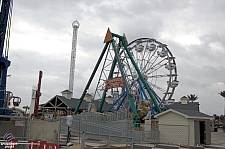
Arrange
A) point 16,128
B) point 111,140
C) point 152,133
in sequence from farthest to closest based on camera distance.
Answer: point 152,133 → point 111,140 → point 16,128

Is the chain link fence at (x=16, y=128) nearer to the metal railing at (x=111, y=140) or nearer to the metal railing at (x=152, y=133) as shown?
the metal railing at (x=111, y=140)

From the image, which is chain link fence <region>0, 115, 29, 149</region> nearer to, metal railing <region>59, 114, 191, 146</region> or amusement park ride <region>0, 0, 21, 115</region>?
amusement park ride <region>0, 0, 21, 115</region>

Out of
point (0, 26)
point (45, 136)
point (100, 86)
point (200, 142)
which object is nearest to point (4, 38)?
point (0, 26)

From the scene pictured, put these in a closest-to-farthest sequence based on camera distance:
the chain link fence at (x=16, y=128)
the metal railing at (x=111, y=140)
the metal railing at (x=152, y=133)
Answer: the metal railing at (x=111, y=140)
the chain link fence at (x=16, y=128)
the metal railing at (x=152, y=133)

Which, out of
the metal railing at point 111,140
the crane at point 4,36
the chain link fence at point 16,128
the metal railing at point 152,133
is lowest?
the metal railing at point 152,133

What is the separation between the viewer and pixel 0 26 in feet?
47.3

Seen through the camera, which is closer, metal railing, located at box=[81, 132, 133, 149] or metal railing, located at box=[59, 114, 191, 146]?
metal railing, located at box=[81, 132, 133, 149]

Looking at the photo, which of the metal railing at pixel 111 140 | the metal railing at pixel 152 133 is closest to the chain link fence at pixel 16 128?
the metal railing at pixel 111 140

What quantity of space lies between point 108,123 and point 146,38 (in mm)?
16019

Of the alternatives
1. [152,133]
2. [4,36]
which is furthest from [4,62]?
[152,133]

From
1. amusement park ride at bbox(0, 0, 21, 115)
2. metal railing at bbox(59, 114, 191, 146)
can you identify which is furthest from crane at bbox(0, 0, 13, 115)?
metal railing at bbox(59, 114, 191, 146)

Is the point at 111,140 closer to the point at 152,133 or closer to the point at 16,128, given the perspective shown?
the point at 16,128

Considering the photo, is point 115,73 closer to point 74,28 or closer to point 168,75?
point 168,75

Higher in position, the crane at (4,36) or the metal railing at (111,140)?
the crane at (4,36)
